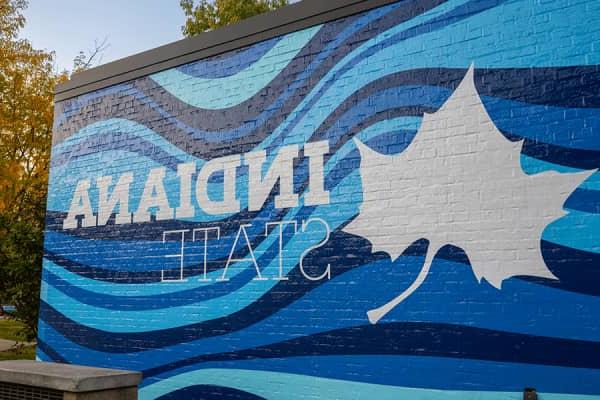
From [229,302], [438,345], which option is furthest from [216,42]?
[438,345]

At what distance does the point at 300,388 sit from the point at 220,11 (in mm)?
23417

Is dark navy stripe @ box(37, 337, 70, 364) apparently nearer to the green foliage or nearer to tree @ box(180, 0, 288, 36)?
the green foliage

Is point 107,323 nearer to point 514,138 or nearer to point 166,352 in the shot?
point 166,352

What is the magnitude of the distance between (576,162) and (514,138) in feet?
2.11

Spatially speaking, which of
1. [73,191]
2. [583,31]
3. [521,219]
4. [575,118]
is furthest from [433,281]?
[73,191]

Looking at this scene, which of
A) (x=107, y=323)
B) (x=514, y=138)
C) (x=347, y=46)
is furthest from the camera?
(x=107, y=323)

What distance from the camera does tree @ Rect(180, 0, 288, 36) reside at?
2744 centimetres

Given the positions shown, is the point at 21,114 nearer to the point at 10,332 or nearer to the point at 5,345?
the point at 5,345

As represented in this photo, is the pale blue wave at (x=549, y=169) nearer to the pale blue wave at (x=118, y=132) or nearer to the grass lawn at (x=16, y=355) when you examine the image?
the pale blue wave at (x=118, y=132)

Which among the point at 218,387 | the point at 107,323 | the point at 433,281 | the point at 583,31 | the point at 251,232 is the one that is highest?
the point at 583,31

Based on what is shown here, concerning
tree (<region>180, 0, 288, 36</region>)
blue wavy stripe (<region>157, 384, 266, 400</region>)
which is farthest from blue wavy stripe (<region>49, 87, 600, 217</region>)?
tree (<region>180, 0, 288, 36</region>)

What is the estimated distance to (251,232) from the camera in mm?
8086

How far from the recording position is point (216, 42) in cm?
894

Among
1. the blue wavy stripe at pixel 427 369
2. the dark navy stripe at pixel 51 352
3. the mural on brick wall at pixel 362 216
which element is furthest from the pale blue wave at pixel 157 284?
the dark navy stripe at pixel 51 352
